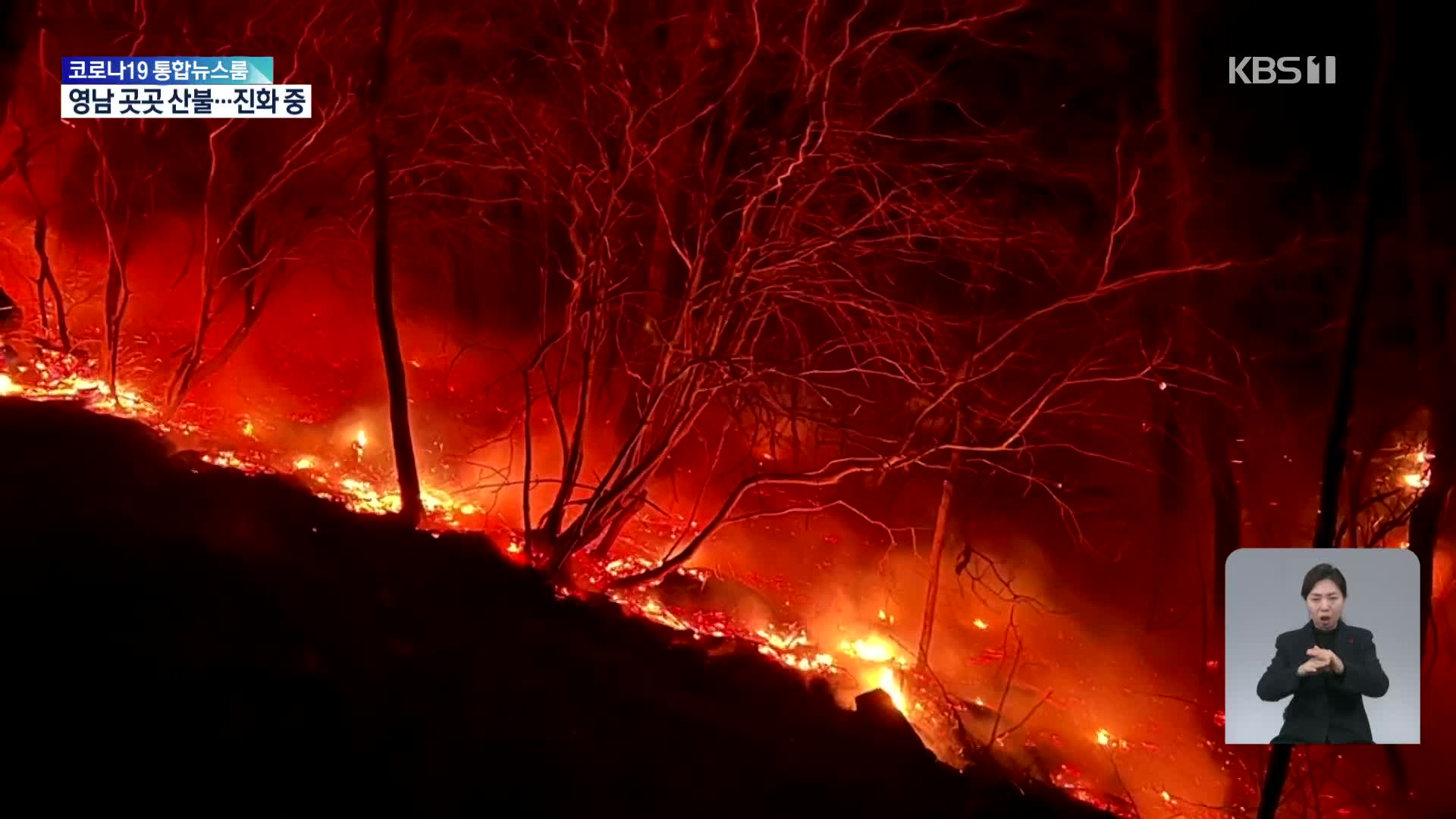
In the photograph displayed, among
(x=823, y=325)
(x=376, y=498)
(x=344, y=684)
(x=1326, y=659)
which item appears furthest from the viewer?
(x=823, y=325)

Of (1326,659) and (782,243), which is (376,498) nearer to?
(782,243)

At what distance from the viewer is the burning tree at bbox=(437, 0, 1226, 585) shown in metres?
7.34

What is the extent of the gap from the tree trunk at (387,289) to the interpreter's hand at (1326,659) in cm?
628

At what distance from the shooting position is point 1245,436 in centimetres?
1068

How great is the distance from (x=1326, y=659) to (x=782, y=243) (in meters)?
4.43

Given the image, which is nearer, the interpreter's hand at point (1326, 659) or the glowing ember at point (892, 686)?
the interpreter's hand at point (1326, 659)

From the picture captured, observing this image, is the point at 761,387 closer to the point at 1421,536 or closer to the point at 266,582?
the point at 266,582

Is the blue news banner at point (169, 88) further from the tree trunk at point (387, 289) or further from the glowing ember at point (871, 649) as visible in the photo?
the glowing ember at point (871, 649)

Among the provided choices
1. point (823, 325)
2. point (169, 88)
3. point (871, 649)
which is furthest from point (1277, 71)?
point (169, 88)

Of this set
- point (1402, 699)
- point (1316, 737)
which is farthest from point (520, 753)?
point (1402, 699)

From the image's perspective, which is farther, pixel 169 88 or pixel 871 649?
pixel 169 88

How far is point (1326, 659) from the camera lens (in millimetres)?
5223

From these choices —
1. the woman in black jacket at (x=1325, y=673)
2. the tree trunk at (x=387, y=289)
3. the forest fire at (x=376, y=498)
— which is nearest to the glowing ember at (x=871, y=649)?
the forest fire at (x=376, y=498)

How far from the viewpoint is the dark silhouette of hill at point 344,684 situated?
4.26 m
